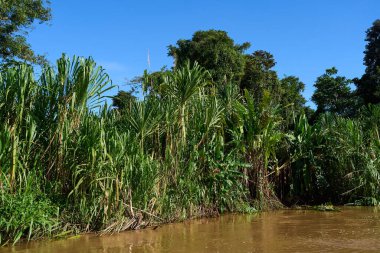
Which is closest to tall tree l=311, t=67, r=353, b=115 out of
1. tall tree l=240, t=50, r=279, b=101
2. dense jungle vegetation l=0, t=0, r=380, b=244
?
tall tree l=240, t=50, r=279, b=101

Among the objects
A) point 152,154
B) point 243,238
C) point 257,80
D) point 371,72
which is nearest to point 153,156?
point 152,154

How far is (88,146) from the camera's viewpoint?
6.42m

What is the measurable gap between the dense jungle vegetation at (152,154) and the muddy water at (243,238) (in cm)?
38

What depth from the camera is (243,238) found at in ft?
20.8

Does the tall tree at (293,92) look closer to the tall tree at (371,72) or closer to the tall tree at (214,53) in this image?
the tall tree at (371,72)

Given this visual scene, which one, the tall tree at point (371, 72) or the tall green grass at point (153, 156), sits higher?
the tall tree at point (371, 72)

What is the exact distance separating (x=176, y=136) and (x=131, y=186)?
1.81 metres

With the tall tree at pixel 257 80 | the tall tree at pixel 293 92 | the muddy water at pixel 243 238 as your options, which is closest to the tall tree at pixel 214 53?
the tall tree at pixel 257 80

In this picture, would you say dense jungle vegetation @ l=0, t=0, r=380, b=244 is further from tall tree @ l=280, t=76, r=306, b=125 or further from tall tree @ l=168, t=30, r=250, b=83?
tall tree @ l=280, t=76, r=306, b=125

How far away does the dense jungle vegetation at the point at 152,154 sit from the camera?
618 cm

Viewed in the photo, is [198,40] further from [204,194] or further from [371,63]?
[204,194]

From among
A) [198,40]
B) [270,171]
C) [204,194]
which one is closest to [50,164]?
[204,194]

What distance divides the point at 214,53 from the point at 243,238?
13.4 meters

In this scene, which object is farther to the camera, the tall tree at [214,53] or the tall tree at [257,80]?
the tall tree at [257,80]
